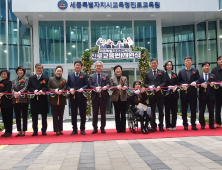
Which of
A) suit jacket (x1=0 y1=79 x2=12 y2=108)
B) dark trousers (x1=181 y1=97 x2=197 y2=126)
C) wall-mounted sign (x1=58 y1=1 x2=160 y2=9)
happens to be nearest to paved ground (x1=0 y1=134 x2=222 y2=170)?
dark trousers (x1=181 y1=97 x2=197 y2=126)

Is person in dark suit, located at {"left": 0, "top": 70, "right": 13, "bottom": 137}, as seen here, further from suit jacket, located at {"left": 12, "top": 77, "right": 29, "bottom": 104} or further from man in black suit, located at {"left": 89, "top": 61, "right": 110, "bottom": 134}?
man in black suit, located at {"left": 89, "top": 61, "right": 110, "bottom": 134}

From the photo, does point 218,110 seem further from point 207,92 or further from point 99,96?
point 99,96

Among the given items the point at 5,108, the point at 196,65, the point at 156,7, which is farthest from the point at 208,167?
the point at 196,65

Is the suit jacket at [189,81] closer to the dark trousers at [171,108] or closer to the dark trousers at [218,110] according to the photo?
the dark trousers at [171,108]

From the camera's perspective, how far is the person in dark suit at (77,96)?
5.85 metres

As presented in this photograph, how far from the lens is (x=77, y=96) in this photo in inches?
230

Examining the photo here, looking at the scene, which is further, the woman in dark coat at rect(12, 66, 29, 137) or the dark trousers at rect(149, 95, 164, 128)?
the dark trousers at rect(149, 95, 164, 128)

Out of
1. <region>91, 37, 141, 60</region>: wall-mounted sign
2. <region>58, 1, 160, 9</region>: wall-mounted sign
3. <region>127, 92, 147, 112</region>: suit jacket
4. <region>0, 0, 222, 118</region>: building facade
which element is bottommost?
<region>127, 92, 147, 112</region>: suit jacket

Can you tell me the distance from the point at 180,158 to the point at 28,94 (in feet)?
12.2

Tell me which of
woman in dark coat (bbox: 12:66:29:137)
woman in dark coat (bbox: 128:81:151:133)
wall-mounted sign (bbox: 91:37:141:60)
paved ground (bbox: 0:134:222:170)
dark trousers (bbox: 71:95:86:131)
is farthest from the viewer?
wall-mounted sign (bbox: 91:37:141:60)

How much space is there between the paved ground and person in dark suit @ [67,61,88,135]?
3.89ft

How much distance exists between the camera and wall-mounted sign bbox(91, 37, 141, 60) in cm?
966

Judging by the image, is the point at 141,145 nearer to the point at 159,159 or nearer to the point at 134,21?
the point at 159,159

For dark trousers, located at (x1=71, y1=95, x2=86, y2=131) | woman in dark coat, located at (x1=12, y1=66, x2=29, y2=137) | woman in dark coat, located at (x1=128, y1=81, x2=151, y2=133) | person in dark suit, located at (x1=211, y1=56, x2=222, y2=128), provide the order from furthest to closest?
person in dark suit, located at (x1=211, y1=56, x2=222, y2=128), dark trousers, located at (x1=71, y1=95, x2=86, y2=131), woman in dark coat, located at (x1=12, y1=66, x2=29, y2=137), woman in dark coat, located at (x1=128, y1=81, x2=151, y2=133)
